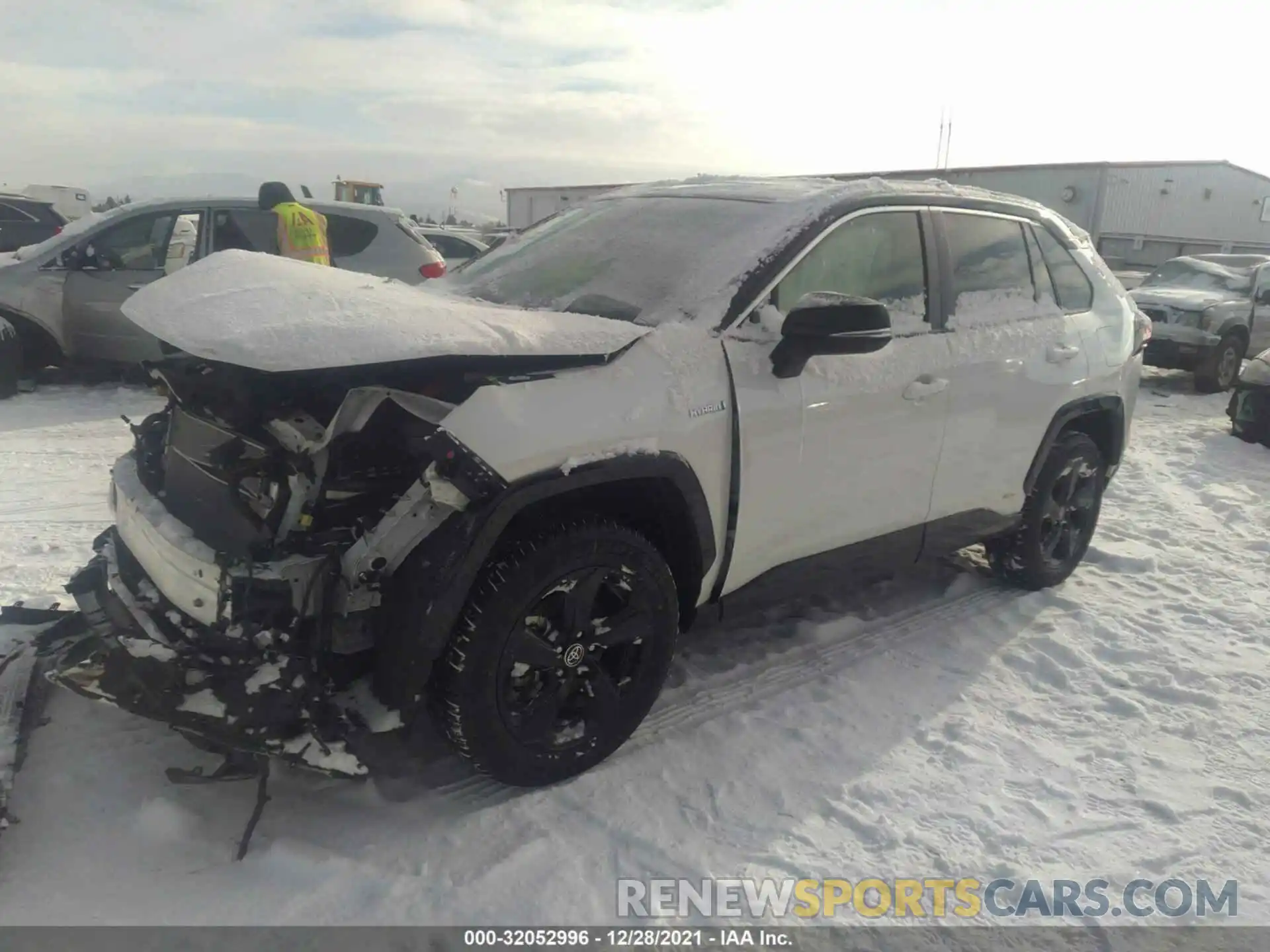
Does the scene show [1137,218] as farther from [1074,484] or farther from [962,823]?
[962,823]

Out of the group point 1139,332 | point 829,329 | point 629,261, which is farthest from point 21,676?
point 1139,332

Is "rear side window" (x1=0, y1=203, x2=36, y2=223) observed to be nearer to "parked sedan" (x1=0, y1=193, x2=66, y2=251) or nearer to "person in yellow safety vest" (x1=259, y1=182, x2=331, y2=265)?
"parked sedan" (x1=0, y1=193, x2=66, y2=251)

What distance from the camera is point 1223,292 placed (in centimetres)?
1222

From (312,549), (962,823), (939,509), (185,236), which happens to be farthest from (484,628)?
(185,236)

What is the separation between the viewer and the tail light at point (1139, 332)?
4707mm

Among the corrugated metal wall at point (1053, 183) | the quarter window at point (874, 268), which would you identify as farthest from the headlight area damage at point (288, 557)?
the corrugated metal wall at point (1053, 183)

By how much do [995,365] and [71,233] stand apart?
7951 mm

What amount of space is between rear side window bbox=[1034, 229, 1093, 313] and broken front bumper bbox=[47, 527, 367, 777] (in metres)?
3.76

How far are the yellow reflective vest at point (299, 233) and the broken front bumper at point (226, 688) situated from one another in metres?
5.06

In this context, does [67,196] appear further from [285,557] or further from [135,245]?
[285,557]

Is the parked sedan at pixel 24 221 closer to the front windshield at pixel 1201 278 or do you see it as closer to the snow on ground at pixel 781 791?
the snow on ground at pixel 781 791

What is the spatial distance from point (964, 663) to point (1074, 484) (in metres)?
1.38

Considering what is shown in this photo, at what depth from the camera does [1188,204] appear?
28.3m

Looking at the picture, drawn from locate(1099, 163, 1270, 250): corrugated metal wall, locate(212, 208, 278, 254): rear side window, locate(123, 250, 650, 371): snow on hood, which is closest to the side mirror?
locate(123, 250, 650, 371): snow on hood
